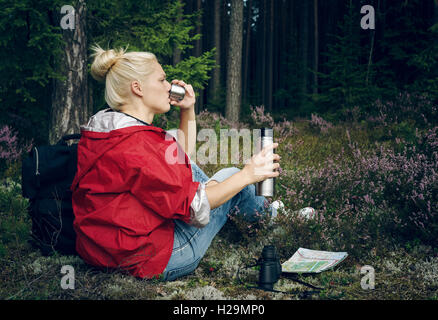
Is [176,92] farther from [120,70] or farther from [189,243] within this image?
[189,243]

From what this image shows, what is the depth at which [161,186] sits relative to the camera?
97.5 inches

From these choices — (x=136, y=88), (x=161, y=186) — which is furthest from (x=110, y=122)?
(x=161, y=186)

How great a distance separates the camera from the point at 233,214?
3.94 meters

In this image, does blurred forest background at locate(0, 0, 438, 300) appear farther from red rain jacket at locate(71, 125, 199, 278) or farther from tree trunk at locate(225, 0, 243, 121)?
red rain jacket at locate(71, 125, 199, 278)

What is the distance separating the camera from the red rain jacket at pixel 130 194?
250cm

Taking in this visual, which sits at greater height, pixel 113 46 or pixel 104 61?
pixel 113 46

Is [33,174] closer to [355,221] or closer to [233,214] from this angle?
[233,214]

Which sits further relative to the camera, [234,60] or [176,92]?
[234,60]

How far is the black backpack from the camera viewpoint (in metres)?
3.18

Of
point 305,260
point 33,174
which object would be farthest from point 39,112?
point 305,260

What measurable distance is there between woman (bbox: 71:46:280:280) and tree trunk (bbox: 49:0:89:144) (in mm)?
4062

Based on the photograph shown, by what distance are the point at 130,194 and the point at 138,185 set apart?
6.5 inches

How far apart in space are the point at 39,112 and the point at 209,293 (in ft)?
22.8
